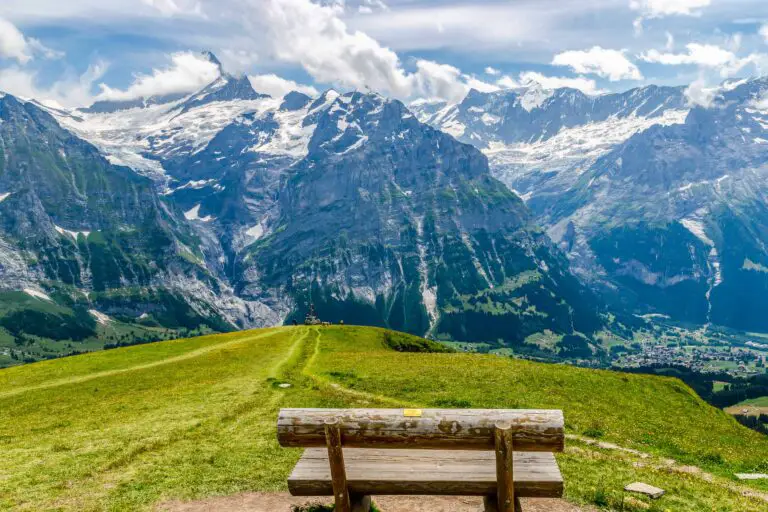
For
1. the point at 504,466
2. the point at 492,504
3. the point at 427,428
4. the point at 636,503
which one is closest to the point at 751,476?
the point at 636,503

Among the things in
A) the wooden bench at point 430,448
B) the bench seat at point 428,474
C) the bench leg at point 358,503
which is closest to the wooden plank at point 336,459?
the wooden bench at point 430,448

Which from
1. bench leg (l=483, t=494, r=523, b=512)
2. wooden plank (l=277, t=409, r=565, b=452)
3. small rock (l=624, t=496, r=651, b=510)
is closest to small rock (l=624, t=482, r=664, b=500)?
small rock (l=624, t=496, r=651, b=510)

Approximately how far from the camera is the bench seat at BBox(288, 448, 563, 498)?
49.6 feet

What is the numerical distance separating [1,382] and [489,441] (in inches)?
2495

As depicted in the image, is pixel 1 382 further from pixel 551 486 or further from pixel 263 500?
pixel 551 486

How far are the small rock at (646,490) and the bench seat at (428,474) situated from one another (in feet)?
31.6

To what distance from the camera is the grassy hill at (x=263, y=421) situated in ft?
79.8

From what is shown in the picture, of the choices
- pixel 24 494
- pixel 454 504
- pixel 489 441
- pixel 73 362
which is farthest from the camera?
pixel 73 362

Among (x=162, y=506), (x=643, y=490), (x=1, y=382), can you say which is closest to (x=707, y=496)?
(x=643, y=490)

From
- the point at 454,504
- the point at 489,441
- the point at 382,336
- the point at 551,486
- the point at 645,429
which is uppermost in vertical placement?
the point at 489,441

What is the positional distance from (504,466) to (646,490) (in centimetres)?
1300

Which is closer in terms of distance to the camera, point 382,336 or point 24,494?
point 24,494

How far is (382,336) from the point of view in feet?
338

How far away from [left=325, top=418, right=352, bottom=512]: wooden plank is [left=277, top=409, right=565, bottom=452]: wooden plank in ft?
0.76
